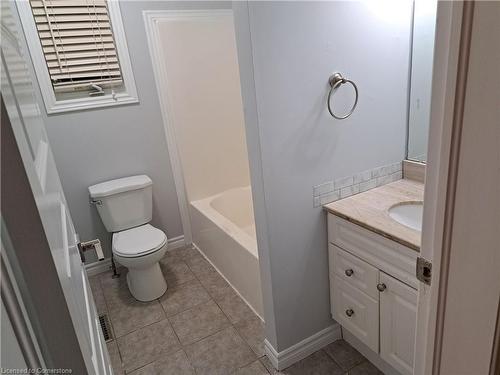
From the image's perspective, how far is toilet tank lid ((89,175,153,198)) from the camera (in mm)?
2455

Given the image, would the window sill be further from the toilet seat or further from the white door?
the white door

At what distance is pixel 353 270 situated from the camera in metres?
1.62

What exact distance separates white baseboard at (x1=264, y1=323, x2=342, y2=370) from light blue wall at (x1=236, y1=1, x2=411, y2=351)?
3cm

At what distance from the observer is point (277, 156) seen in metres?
1.44

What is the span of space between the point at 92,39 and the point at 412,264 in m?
2.46

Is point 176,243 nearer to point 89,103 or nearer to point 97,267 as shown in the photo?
point 97,267

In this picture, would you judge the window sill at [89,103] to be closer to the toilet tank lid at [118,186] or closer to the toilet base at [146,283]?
the toilet tank lid at [118,186]

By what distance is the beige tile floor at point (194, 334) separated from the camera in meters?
1.80

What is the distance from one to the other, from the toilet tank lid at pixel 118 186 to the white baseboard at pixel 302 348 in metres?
1.45

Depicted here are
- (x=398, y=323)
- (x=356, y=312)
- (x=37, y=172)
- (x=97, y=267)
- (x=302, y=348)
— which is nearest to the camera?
(x=37, y=172)

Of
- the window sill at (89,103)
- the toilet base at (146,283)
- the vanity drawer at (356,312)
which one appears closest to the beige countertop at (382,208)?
the vanity drawer at (356,312)

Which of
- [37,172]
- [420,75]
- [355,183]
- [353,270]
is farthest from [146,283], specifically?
[420,75]

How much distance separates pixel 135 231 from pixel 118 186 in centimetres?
36

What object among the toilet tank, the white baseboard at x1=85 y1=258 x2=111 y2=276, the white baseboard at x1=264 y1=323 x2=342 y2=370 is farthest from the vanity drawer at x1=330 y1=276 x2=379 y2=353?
the white baseboard at x1=85 y1=258 x2=111 y2=276
